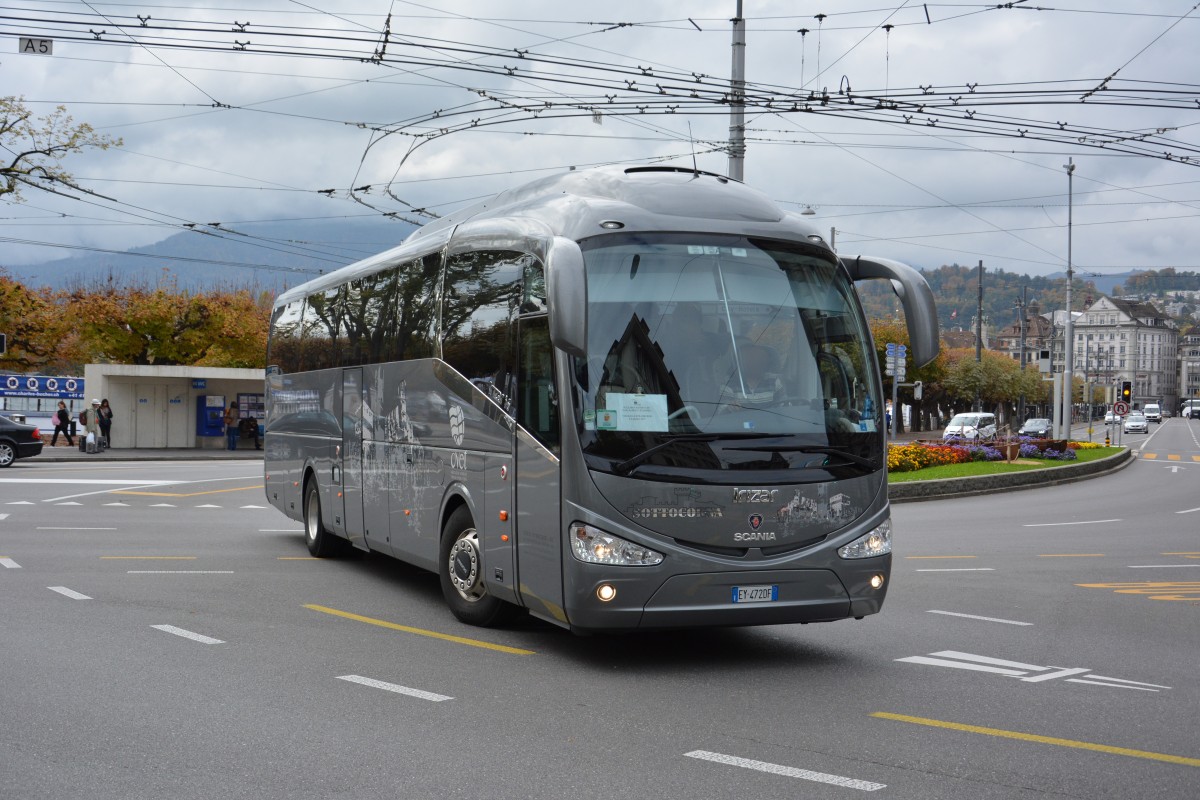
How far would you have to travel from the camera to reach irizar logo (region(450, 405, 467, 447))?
10.4 m

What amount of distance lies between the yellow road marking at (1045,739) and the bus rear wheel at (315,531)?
902cm

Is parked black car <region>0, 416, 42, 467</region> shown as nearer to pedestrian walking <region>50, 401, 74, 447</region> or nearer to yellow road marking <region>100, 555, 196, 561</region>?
pedestrian walking <region>50, 401, 74, 447</region>

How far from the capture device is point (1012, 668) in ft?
29.2

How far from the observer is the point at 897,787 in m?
5.81

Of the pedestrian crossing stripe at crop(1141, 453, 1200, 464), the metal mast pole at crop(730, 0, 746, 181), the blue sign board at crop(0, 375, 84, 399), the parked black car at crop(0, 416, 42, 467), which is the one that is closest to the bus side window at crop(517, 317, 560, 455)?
the metal mast pole at crop(730, 0, 746, 181)

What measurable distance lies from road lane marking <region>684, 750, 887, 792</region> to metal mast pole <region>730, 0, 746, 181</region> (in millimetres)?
13885

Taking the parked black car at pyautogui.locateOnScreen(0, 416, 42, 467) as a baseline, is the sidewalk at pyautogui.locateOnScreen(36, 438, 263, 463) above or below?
below

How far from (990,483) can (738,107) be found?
13.6 m

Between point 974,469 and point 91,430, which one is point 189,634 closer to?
point 974,469

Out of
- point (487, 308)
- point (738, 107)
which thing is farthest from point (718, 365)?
point (738, 107)

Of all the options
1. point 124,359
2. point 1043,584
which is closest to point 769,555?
point 1043,584

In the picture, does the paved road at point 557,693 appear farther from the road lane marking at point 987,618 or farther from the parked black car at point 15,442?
the parked black car at point 15,442

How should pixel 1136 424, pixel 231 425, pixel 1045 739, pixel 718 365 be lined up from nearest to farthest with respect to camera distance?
pixel 1045 739
pixel 718 365
pixel 231 425
pixel 1136 424

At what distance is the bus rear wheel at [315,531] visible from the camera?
49.7 feet
